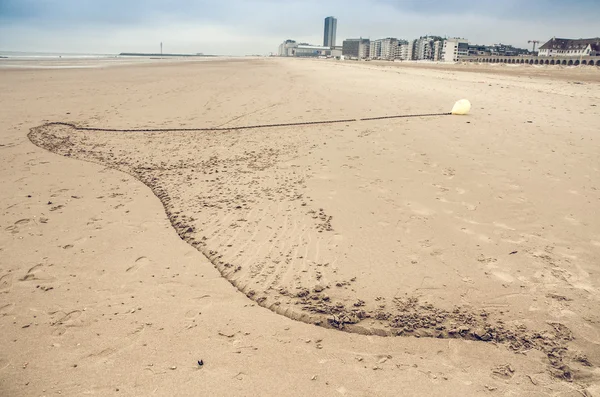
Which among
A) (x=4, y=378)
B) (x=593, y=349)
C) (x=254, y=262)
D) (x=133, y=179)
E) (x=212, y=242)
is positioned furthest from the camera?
(x=133, y=179)

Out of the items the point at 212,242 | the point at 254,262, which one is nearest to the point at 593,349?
the point at 254,262

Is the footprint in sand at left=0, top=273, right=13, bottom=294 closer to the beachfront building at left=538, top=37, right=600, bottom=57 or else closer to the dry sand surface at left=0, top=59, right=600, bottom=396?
the dry sand surface at left=0, top=59, right=600, bottom=396

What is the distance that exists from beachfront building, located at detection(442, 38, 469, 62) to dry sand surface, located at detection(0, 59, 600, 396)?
136979mm

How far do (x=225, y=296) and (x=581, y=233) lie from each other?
3.62 meters

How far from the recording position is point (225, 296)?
2898 millimetres

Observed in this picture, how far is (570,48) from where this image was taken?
3474 inches

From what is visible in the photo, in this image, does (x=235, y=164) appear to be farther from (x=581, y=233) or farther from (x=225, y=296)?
(x=581, y=233)

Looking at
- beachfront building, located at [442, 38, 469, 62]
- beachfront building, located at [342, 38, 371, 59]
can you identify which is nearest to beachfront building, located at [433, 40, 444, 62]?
beachfront building, located at [442, 38, 469, 62]

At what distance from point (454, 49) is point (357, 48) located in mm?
65722

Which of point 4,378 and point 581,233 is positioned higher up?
point 581,233

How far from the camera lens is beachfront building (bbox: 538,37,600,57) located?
80262 millimetres

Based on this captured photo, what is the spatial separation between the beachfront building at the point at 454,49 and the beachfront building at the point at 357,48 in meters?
54.8

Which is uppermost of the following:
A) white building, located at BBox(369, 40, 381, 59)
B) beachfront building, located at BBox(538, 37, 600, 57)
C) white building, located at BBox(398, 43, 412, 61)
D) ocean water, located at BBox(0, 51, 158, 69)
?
white building, located at BBox(369, 40, 381, 59)

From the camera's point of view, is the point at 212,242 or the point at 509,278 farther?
the point at 212,242
